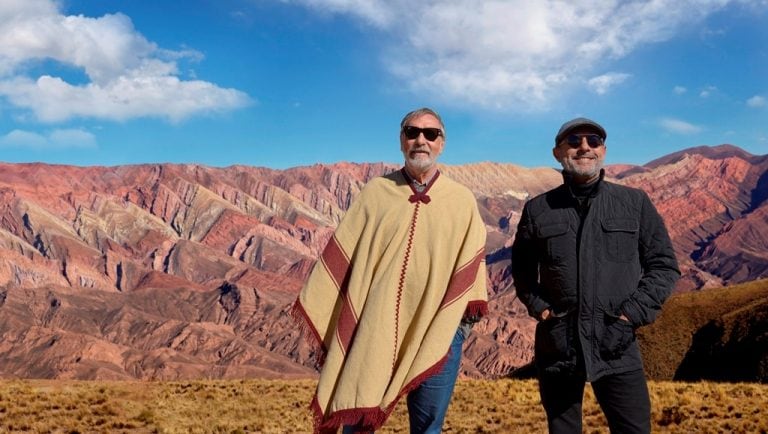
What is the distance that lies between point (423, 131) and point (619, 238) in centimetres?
146

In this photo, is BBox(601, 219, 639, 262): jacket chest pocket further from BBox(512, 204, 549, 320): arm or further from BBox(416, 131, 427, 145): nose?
BBox(416, 131, 427, 145): nose

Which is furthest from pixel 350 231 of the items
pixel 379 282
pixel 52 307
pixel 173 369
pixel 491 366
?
pixel 52 307

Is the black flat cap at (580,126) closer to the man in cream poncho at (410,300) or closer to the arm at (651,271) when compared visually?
the arm at (651,271)

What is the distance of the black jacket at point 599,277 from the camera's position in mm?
4102

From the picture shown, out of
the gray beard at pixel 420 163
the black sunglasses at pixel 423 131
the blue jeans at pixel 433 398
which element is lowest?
the blue jeans at pixel 433 398

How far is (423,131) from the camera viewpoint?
4301mm

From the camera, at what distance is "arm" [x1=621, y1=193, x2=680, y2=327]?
4.08 meters

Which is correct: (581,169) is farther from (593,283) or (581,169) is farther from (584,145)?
(593,283)

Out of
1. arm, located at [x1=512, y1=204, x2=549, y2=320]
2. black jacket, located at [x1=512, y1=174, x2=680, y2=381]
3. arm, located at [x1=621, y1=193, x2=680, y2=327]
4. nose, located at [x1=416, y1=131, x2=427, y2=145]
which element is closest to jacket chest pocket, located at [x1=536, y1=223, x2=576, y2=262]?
black jacket, located at [x1=512, y1=174, x2=680, y2=381]

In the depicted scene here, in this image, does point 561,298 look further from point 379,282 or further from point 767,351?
point 767,351

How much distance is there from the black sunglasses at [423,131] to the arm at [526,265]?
Answer: 0.78 metres

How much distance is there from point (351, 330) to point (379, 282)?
1.29 ft

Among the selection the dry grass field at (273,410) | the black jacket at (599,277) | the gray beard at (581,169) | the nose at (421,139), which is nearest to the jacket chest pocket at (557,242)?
the black jacket at (599,277)

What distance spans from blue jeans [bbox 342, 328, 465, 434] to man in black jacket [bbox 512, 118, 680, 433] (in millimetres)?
615
